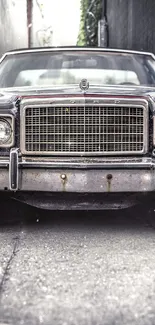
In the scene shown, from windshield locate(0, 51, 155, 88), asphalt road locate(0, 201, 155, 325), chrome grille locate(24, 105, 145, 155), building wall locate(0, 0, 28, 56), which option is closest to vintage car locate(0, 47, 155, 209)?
chrome grille locate(24, 105, 145, 155)

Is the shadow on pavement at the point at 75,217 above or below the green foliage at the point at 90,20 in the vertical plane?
below

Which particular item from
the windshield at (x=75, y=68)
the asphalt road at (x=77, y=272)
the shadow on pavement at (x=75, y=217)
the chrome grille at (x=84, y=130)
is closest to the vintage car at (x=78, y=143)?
the chrome grille at (x=84, y=130)

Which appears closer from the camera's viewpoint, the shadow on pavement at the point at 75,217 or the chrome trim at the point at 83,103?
the chrome trim at the point at 83,103

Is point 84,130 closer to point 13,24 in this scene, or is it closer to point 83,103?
point 83,103

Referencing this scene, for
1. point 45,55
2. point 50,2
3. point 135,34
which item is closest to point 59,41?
point 50,2

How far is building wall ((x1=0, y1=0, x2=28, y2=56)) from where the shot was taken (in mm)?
19184

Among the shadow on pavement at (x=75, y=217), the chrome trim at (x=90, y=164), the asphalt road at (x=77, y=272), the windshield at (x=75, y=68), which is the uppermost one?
the windshield at (x=75, y=68)

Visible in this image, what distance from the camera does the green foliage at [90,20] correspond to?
1892cm

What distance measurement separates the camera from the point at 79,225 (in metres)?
4.14

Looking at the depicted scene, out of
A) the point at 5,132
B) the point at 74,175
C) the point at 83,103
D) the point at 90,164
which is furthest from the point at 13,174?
the point at 83,103

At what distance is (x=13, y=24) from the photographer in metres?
22.3

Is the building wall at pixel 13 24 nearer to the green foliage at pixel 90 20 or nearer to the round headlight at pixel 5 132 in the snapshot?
the green foliage at pixel 90 20

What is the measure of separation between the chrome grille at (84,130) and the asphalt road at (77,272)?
2.06ft

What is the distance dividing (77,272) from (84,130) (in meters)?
1.16
